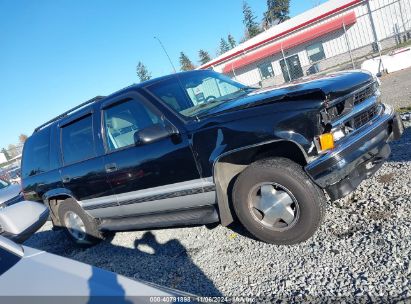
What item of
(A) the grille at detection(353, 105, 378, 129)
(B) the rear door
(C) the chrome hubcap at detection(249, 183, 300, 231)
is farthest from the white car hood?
(B) the rear door

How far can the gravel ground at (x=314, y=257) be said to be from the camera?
2.74 metres

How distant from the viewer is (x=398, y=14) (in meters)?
23.9

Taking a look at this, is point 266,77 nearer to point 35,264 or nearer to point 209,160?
point 209,160

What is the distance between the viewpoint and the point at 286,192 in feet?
11.2

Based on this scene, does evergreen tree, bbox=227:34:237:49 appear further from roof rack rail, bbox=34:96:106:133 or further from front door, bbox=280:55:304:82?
roof rack rail, bbox=34:96:106:133

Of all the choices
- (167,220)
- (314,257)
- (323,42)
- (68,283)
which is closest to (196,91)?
(167,220)

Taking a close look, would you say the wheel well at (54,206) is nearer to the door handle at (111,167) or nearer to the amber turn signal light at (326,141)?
the door handle at (111,167)

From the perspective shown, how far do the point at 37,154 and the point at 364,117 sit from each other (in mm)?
5233

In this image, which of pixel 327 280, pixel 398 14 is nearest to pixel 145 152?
pixel 327 280

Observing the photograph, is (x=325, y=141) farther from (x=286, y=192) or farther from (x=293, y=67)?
(x=293, y=67)

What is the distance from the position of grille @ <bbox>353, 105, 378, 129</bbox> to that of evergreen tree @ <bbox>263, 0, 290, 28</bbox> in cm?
7353

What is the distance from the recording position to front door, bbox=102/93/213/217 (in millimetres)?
3924

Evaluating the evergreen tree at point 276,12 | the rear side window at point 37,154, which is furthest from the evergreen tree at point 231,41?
the rear side window at point 37,154

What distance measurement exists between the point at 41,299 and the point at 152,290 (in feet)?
1.69
